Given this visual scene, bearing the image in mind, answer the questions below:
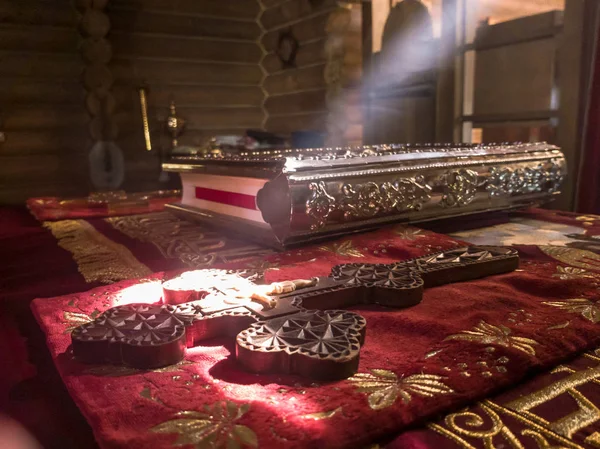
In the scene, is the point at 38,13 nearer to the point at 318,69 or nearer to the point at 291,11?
the point at 291,11

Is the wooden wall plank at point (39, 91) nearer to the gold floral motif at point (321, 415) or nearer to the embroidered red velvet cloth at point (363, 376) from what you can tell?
the embroidered red velvet cloth at point (363, 376)

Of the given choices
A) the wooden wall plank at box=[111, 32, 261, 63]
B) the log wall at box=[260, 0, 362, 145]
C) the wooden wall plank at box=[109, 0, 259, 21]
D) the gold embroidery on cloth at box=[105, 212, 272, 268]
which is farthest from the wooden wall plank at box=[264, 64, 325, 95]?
the gold embroidery on cloth at box=[105, 212, 272, 268]

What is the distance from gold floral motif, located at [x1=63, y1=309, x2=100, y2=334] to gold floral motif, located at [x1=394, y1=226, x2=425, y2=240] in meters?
0.66

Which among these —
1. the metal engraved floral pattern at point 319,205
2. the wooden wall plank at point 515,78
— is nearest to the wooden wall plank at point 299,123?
the wooden wall plank at point 515,78

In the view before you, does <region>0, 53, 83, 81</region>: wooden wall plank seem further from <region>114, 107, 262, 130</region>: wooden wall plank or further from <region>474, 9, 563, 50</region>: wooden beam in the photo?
<region>474, 9, 563, 50</region>: wooden beam

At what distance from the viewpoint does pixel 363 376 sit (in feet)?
1.61

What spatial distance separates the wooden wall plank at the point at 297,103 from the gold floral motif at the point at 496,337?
10.1ft

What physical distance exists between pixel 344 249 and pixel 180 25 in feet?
11.8

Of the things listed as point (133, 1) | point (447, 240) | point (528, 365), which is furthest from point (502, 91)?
point (133, 1)

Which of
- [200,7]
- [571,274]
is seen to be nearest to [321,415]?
[571,274]

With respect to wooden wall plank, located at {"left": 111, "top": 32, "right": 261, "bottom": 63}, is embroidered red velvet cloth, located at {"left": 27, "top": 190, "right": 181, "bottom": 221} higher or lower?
lower

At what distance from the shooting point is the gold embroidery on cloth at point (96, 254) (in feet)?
3.16

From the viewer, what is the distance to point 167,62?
3984 millimetres

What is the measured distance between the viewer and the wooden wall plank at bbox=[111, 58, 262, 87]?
3.80 m
